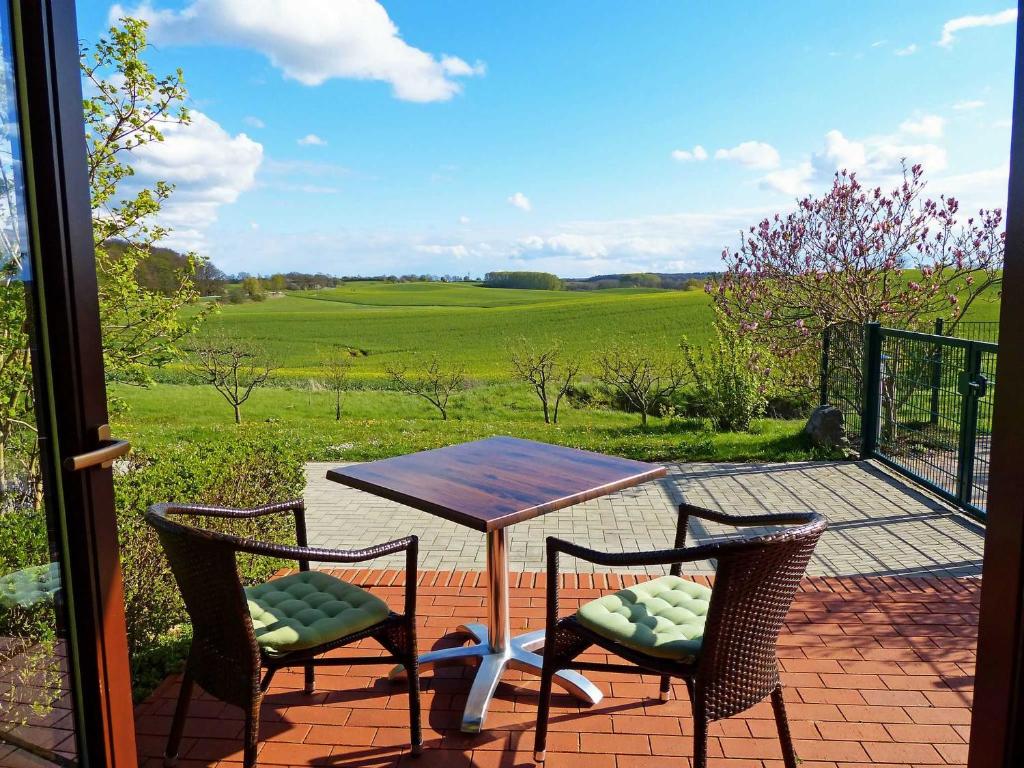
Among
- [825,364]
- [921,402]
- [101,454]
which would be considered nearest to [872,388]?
[921,402]

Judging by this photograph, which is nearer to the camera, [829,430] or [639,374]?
[829,430]

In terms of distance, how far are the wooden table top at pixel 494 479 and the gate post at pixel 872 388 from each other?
510 cm

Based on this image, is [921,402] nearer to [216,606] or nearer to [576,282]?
[216,606]

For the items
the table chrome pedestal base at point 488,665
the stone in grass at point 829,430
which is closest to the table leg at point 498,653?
the table chrome pedestal base at point 488,665

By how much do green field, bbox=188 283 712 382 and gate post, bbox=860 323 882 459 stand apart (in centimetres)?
1479

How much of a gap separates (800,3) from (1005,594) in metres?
6.59

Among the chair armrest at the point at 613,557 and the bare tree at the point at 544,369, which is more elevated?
the chair armrest at the point at 613,557

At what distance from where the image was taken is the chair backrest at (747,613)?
203 cm

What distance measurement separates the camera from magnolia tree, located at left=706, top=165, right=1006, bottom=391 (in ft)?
29.3

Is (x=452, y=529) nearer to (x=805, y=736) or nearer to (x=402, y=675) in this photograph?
(x=402, y=675)

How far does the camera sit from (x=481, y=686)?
284cm

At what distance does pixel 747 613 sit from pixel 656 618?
39 centimetres

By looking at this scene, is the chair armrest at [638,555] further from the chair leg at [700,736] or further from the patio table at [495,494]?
the chair leg at [700,736]

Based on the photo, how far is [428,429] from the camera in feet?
33.9
